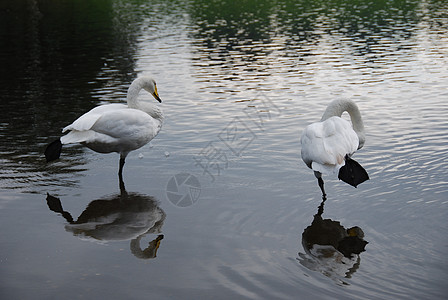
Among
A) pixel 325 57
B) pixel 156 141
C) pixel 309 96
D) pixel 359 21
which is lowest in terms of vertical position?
pixel 359 21

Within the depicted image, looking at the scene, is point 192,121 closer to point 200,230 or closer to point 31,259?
point 200,230

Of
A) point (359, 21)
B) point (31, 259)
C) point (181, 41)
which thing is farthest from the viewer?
point (359, 21)

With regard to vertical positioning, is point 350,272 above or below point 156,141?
above

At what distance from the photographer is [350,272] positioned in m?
6.98

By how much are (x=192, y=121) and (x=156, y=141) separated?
186 cm

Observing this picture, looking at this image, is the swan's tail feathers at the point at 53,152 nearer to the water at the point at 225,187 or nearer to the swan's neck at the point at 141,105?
the water at the point at 225,187

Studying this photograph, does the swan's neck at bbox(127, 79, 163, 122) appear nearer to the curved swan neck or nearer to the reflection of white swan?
the curved swan neck

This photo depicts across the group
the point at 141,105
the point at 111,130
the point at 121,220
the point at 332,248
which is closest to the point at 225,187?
the point at 121,220

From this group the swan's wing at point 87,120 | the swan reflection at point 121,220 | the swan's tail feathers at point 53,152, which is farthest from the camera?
the swan's wing at point 87,120

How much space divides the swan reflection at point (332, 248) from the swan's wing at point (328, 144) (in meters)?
0.77

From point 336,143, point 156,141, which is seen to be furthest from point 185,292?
point 156,141

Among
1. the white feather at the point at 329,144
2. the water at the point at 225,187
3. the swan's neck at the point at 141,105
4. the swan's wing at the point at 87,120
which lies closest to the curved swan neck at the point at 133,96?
the swan's neck at the point at 141,105

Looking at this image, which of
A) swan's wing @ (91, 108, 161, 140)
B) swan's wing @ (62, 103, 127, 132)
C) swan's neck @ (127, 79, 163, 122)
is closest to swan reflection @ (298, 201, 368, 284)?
swan's wing @ (91, 108, 161, 140)

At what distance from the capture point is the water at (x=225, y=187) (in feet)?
22.7
